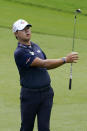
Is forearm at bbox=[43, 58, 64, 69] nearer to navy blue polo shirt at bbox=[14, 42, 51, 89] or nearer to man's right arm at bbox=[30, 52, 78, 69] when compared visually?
man's right arm at bbox=[30, 52, 78, 69]

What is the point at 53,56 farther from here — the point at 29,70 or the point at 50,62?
the point at 50,62

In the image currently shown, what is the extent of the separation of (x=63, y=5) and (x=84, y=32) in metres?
3.00

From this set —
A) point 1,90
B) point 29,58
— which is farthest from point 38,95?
point 1,90

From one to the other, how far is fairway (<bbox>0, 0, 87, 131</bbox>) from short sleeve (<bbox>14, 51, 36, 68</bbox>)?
1.42m

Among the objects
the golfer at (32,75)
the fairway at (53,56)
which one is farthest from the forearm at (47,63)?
the fairway at (53,56)

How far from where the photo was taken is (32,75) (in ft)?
15.6

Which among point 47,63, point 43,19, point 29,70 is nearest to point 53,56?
point 43,19

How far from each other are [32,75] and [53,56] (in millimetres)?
4808

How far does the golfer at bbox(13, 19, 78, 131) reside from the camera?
468cm

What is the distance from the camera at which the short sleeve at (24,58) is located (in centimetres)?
468

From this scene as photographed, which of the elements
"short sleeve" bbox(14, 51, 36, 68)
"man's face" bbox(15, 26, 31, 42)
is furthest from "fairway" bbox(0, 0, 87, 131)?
"man's face" bbox(15, 26, 31, 42)

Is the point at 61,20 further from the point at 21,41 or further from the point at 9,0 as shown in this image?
the point at 21,41

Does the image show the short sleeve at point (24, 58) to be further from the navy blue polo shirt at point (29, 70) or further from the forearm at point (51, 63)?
the forearm at point (51, 63)

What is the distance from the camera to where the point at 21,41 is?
15.7 ft
